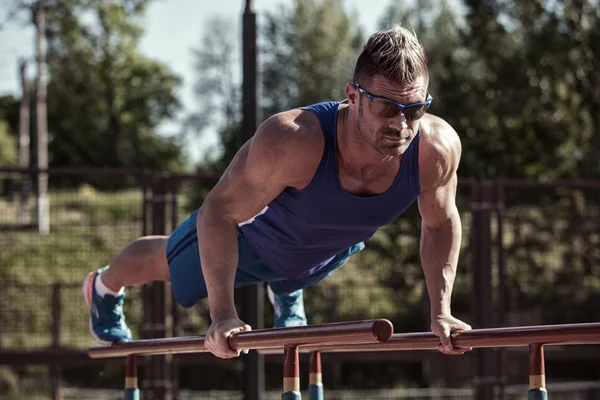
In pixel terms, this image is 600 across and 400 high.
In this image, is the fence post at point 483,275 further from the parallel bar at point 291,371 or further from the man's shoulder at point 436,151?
the parallel bar at point 291,371

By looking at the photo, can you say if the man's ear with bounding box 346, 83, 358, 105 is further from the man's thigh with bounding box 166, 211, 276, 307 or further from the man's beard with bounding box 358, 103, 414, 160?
the man's thigh with bounding box 166, 211, 276, 307

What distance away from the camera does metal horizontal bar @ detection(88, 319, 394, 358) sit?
2.82m

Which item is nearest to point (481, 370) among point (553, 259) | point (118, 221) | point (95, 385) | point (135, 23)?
point (553, 259)

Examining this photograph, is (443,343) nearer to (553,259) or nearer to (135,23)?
(553,259)

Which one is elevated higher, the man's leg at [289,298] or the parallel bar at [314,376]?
the man's leg at [289,298]

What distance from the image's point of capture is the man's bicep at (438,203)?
412cm

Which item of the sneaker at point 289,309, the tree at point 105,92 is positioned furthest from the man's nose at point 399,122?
the tree at point 105,92

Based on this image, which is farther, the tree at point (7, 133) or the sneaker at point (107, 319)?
the tree at point (7, 133)

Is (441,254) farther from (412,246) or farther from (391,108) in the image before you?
(412,246)

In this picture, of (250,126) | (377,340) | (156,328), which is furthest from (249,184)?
(156,328)

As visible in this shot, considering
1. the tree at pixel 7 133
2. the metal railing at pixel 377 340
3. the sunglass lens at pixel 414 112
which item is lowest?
the metal railing at pixel 377 340

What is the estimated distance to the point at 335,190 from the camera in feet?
12.8

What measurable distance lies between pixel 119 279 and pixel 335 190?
1.40m

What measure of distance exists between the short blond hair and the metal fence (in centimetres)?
475
